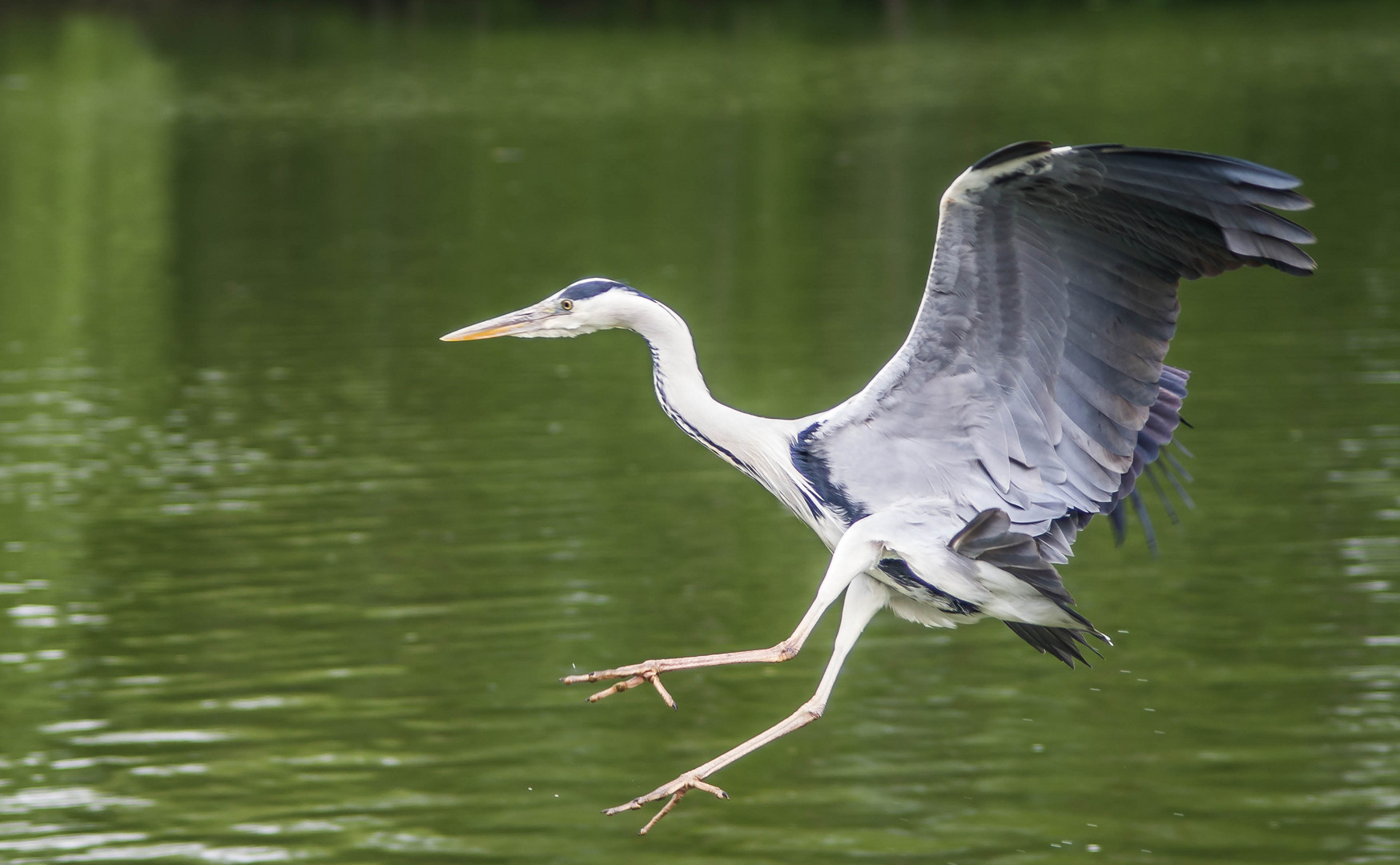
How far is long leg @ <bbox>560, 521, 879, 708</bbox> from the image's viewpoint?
4.70m

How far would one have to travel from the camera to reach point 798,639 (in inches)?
196

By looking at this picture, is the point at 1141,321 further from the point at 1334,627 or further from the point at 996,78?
the point at 996,78

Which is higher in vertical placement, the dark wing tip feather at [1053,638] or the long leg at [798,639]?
the long leg at [798,639]

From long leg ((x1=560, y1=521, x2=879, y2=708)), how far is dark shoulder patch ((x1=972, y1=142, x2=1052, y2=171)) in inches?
43.1

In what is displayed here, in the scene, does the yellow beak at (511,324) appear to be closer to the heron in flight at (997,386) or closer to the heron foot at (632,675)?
the heron in flight at (997,386)

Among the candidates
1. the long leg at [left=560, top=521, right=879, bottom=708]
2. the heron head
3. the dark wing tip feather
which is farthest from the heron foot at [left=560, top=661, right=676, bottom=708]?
the dark wing tip feather

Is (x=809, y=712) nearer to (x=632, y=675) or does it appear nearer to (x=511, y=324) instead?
(x=632, y=675)

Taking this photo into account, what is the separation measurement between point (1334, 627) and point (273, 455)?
7.79 m

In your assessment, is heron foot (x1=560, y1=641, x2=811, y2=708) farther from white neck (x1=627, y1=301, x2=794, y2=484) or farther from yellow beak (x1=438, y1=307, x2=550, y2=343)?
yellow beak (x1=438, y1=307, x2=550, y2=343)

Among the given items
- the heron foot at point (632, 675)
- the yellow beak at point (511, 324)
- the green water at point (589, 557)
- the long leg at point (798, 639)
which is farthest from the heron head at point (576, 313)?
the green water at point (589, 557)

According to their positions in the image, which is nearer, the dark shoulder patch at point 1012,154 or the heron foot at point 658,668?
the heron foot at point 658,668

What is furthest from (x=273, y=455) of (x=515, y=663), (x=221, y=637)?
(x=515, y=663)

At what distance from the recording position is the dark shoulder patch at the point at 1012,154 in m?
4.78

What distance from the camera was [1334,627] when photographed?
351 inches
